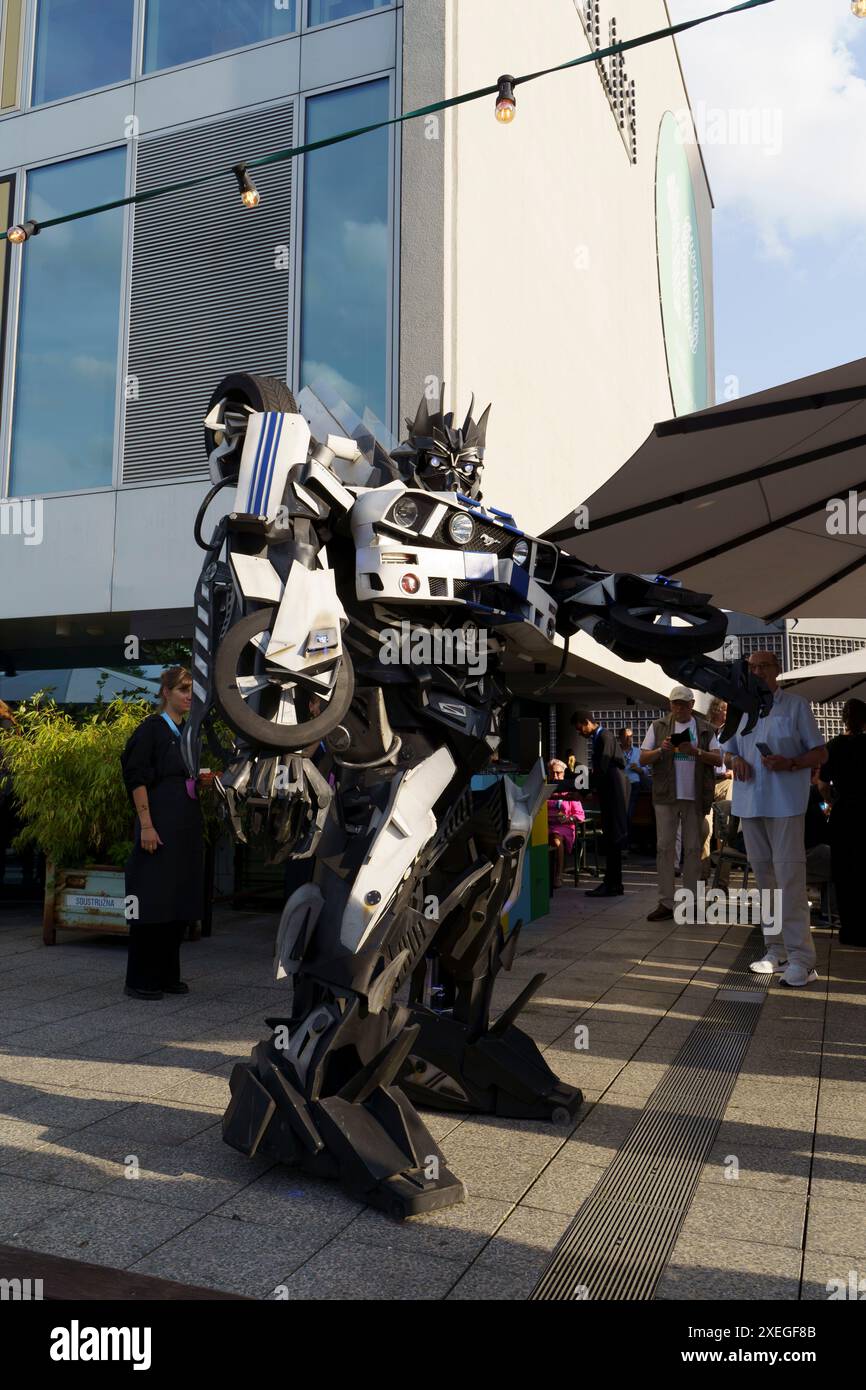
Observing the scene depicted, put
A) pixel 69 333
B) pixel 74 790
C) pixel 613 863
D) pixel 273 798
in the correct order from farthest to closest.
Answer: pixel 613 863 → pixel 69 333 → pixel 74 790 → pixel 273 798

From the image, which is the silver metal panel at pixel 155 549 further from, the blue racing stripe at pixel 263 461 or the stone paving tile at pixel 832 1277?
the stone paving tile at pixel 832 1277

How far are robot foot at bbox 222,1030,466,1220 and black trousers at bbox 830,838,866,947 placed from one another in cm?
562

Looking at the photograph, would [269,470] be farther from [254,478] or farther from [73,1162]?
[73,1162]

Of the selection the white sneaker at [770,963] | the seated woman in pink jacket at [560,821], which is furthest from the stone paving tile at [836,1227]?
the seated woman in pink jacket at [560,821]

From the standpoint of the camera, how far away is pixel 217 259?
10.1 m

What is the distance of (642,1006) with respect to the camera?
20.2 feet

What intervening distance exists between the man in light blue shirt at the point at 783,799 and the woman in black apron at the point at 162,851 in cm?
355

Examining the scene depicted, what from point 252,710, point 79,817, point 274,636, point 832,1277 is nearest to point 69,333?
point 79,817

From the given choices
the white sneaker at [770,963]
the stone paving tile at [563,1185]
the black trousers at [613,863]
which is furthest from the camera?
the black trousers at [613,863]

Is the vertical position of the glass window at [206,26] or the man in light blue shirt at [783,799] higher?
the glass window at [206,26]

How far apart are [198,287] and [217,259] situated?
336 millimetres

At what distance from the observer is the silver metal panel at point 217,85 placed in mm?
9867
